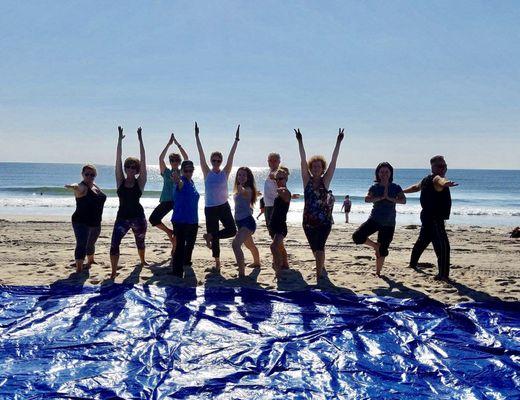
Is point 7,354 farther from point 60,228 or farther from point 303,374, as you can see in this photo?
point 60,228

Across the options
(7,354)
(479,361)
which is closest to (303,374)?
(479,361)

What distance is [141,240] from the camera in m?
7.58

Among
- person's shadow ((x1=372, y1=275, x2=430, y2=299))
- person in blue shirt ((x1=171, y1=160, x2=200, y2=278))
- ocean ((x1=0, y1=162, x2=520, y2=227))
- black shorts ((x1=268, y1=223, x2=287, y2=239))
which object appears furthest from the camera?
ocean ((x1=0, y1=162, x2=520, y2=227))

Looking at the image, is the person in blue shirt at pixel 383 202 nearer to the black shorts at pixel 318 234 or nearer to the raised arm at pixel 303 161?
the black shorts at pixel 318 234

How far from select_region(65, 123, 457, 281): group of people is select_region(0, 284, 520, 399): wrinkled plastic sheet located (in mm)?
1230

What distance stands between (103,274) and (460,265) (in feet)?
21.6

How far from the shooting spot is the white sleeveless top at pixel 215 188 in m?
7.50

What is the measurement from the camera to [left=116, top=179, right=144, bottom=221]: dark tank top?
23.2 ft

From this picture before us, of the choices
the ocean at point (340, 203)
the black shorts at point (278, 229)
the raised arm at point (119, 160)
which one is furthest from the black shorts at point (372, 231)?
the ocean at point (340, 203)

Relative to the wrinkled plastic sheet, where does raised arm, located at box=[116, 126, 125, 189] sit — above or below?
above

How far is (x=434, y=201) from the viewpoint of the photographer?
7363 millimetres

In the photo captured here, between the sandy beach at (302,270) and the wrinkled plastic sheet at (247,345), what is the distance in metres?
0.83

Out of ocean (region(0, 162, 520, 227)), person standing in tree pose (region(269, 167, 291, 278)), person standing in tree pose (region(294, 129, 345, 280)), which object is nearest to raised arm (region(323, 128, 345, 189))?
person standing in tree pose (region(294, 129, 345, 280))

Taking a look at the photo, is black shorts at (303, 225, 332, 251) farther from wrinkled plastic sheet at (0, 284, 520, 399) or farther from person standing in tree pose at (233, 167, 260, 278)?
wrinkled plastic sheet at (0, 284, 520, 399)
